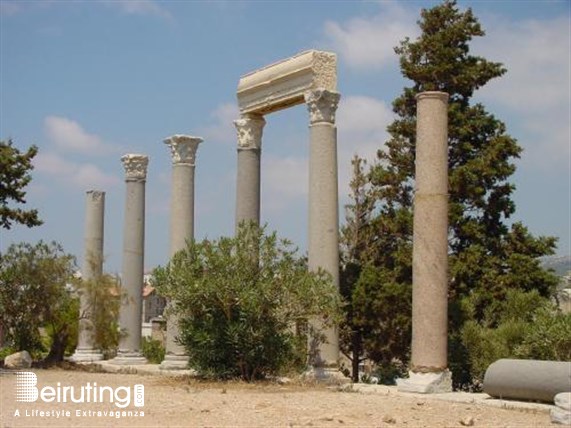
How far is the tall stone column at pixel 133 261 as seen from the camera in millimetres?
29516

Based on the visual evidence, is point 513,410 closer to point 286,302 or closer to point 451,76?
point 286,302

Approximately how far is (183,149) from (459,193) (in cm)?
884

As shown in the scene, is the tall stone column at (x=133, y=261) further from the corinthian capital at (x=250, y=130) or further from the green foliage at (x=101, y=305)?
the corinthian capital at (x=250, y=130)

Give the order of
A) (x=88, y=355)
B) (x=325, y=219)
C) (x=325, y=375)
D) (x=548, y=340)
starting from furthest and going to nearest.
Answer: (x=88, y=355), (x=325, y=219), (x=325, y=375), (x=548, y=340)

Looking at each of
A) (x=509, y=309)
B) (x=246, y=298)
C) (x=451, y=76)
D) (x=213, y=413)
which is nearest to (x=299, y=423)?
(x=213, y=413)

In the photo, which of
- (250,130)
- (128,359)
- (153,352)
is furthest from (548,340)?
(153,352)

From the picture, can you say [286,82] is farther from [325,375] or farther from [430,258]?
[325,375]

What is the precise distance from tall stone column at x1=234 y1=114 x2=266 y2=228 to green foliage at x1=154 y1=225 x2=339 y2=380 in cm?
435

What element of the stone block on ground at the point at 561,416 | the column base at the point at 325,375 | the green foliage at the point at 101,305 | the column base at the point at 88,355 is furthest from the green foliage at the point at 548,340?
the column base at the point at 88,355

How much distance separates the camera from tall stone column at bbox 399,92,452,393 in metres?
18.2

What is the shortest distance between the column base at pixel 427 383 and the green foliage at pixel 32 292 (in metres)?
11.9

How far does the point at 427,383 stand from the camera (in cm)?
1795

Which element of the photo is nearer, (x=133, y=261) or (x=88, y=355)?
(x=133, y=261)

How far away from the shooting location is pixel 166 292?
19547mm
